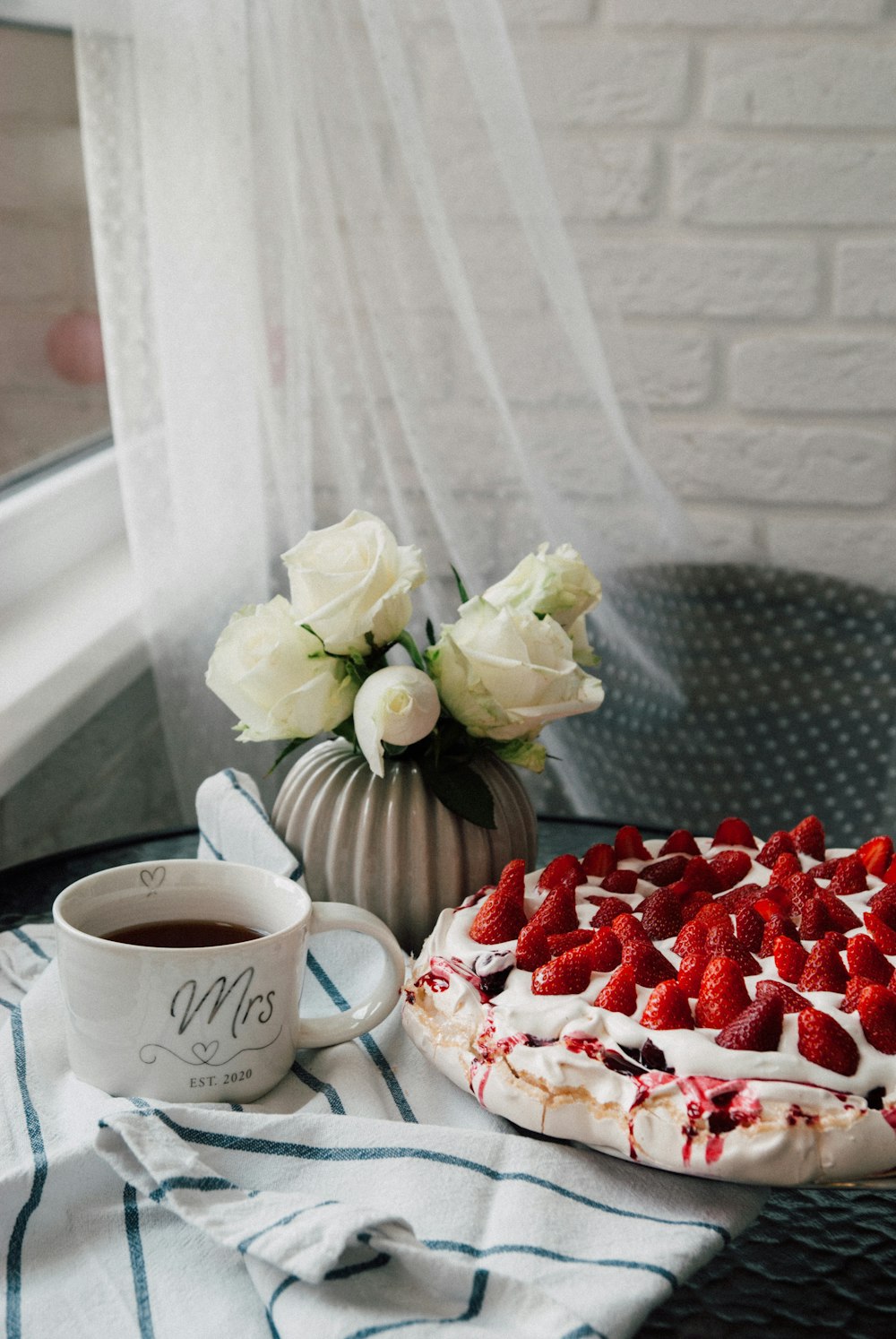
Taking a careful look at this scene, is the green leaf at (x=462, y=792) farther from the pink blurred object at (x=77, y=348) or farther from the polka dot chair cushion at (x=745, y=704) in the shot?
the pink blurred object at (x=77, y=348)

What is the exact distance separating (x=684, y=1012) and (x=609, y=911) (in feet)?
0.36

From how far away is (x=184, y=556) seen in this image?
3.99 ft

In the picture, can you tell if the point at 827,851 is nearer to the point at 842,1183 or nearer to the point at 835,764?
the point at 842,1183

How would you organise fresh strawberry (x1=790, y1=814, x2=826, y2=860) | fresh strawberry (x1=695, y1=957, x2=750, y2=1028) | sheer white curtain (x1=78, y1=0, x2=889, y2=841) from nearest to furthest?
fresh strawberry (x1=695, y1=957, x2=750, y2=1028), fresh strawberry (x1=790, y1=814, x2=826, y2=860), sheer white curtain (x1=78, y1=0, x2=889, y2=841)

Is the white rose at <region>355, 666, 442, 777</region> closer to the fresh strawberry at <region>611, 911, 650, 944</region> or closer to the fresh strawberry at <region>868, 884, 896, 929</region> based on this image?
the fresh strawberry at <region>611, 911, 650, 944</region>

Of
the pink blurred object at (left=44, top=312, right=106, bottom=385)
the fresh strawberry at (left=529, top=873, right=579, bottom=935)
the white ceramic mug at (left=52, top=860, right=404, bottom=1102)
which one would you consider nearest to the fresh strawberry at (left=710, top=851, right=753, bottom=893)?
the fresh strawberry at (left=529, top=873, right=579, bottom=935)

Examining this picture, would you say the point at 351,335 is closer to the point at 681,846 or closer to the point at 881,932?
the point at 681,846

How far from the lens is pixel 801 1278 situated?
534 millimetres

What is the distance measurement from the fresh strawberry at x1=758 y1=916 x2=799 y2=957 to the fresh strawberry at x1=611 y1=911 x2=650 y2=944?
2.3 inches

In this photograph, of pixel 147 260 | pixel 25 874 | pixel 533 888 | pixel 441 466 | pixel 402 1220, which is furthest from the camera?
pixel 441 466

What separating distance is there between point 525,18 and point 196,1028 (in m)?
0.98

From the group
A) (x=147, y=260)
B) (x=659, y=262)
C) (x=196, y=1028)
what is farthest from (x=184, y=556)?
(x=196, y=1028)

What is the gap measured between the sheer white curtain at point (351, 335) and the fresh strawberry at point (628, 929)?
26.3 inches

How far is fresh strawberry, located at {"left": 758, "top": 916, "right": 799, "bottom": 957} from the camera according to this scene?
0.67 meters
